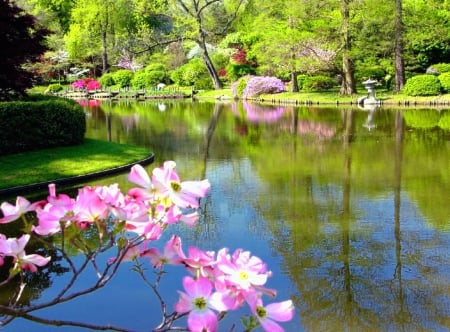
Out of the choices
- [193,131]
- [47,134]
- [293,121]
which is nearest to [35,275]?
[47,134]

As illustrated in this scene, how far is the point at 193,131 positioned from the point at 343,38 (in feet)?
38.8

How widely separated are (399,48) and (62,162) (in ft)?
64.6

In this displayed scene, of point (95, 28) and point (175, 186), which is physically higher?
point (95, 28)

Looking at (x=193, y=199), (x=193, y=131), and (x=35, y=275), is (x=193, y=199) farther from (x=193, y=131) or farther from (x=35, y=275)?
(x=193, y=131)

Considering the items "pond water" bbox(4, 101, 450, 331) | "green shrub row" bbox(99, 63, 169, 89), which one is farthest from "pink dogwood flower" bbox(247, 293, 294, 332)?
"green shrub row" bbox(99, 63, 169, 89)

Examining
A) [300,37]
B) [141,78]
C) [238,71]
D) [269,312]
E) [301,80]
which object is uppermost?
[300,37]

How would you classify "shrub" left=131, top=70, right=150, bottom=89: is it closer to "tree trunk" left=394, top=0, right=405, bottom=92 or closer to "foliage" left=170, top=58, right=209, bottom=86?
"foliage" left=170, top=58, right=209, bottom=86

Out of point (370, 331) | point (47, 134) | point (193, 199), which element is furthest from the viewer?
point (47, 134)

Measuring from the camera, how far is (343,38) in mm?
26328

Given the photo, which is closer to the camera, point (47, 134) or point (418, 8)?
point (47, 134)

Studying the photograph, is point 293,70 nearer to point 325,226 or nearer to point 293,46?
point 293,46

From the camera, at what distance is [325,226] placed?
693 cm

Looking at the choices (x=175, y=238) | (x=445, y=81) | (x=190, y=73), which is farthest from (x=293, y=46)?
(x=175, y=238)

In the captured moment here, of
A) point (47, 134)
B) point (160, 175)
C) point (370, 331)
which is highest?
point (160, 175)
